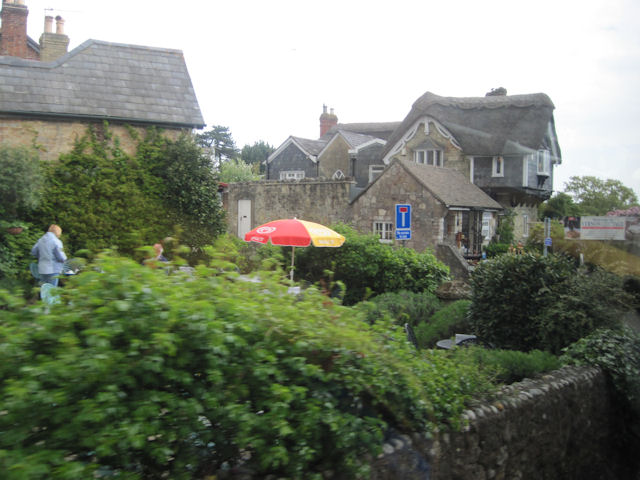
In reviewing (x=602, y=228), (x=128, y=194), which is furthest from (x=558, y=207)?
(x=128, y=194)

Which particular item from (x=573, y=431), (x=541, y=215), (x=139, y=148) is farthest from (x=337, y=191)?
(x=573, y=431)

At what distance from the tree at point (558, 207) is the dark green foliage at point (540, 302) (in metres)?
30.8

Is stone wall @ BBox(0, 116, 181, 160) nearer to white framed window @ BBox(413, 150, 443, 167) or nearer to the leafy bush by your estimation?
the leafy bush

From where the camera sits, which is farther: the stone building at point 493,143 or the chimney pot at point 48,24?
the stone building at point 493,143

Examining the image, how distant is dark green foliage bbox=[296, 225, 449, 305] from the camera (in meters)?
13.1

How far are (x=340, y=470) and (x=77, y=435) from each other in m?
1.46

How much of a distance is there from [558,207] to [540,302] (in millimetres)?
32431

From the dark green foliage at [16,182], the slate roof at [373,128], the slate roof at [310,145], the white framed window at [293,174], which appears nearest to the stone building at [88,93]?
the dark green foliage at [16,182]

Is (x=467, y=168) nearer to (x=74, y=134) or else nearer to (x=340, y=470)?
(x=74, y=134)

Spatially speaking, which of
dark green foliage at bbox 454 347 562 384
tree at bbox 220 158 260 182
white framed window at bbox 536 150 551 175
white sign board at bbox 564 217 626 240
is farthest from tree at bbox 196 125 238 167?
dark green foliage at bbox 454 347 562 384

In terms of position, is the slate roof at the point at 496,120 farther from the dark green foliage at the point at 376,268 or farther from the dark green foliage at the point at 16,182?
the dark green foliage at the point at 16,182

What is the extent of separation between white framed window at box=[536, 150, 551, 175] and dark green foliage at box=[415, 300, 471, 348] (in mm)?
27687

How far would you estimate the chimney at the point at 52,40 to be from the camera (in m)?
20.4

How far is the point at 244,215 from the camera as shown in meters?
29.6
